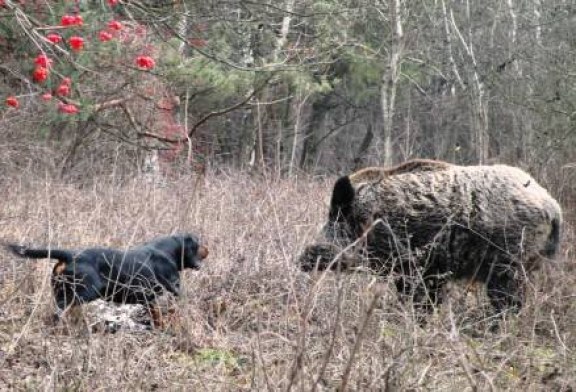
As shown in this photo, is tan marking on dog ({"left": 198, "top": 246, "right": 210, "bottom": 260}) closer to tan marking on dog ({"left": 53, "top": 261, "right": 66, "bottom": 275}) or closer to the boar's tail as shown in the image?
tan marking on dog ({"left": 53, "top": 261, "right": 66, "bottom": 275})

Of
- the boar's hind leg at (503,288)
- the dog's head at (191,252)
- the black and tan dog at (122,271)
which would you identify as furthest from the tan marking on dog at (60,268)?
the boar's hind leg at (503,288)

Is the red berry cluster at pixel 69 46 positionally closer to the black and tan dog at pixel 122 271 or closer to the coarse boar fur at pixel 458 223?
the black and tan dog at pixel 122 271

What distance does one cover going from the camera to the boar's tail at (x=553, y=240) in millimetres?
6992

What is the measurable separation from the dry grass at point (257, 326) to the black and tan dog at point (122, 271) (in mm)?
154

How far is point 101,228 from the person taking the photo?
799 centimetres

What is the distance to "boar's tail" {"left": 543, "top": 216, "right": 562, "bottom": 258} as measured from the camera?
6.99m

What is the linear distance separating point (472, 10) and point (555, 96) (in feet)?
44.6

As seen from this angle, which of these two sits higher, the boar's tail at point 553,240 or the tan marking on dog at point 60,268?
the boar's tail at point 553,240

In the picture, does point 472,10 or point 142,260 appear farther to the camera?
point 472,10

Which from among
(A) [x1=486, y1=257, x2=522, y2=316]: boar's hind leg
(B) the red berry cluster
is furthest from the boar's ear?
(B) the red berry cluster

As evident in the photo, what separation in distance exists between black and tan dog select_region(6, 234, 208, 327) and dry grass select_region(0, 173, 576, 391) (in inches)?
6.1

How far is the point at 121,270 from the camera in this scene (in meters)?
5.49

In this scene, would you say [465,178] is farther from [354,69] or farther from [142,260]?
[354,69]

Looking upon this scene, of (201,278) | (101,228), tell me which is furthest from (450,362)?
(101,228)
